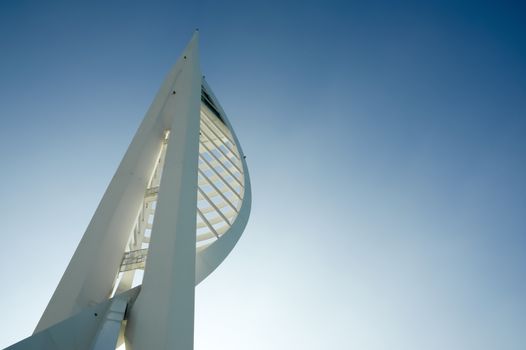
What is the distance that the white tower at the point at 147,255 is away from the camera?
256 centimetres

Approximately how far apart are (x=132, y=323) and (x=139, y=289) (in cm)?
35

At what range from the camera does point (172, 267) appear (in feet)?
9.03

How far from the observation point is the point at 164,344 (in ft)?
7.62

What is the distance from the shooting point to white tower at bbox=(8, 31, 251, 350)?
2564 mm

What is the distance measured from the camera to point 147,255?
3020 millimetres

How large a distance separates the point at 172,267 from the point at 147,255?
40 cm

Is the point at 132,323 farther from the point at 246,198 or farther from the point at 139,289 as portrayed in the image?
the point at 246,198

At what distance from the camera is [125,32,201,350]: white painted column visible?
8.05ft

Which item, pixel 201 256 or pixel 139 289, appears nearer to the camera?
pixel 139 289

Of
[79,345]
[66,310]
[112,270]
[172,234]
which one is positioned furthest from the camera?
[112,270]

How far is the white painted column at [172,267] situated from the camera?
2.45 metres

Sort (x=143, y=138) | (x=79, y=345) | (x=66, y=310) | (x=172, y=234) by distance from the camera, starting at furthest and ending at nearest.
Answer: (x=143, y=138), (x=66, y=310), (x=172, y=234), (x=79, y=345)

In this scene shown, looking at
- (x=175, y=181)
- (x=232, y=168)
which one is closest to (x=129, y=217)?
(x=175, y=181)

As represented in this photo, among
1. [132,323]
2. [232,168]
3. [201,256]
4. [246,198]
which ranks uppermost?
[232,168]
